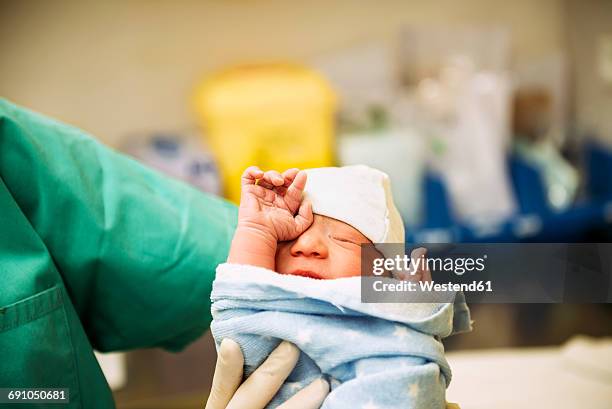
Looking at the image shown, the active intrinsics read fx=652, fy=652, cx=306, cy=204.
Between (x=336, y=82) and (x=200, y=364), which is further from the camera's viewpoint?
(x=336, y=82)

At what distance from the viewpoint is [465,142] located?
170 centimetres

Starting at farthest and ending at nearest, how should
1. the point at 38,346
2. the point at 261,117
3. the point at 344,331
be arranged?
the point at 261,117
the point at 38,346
the point at 344,331

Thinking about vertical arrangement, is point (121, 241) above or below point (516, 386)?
above

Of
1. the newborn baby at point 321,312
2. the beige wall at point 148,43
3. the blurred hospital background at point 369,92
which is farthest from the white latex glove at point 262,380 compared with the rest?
the beige wall at point 148,43

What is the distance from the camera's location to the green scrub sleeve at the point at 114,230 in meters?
0.63

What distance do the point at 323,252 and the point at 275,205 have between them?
0.05 metres

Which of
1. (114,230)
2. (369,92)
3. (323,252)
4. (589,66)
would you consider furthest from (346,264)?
(589,66)

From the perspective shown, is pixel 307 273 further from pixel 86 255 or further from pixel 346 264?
pixel 86 255

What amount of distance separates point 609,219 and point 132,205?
57.6 inches

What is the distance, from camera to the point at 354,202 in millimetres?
501

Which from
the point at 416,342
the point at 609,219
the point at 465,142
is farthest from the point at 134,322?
the point at 609,219

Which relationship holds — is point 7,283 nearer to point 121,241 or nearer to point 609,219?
point 121,241

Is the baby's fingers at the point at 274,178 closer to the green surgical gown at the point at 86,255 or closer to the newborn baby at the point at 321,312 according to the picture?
the newborn baby at the point at 321,312

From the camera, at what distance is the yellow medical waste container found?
141 centimetres
